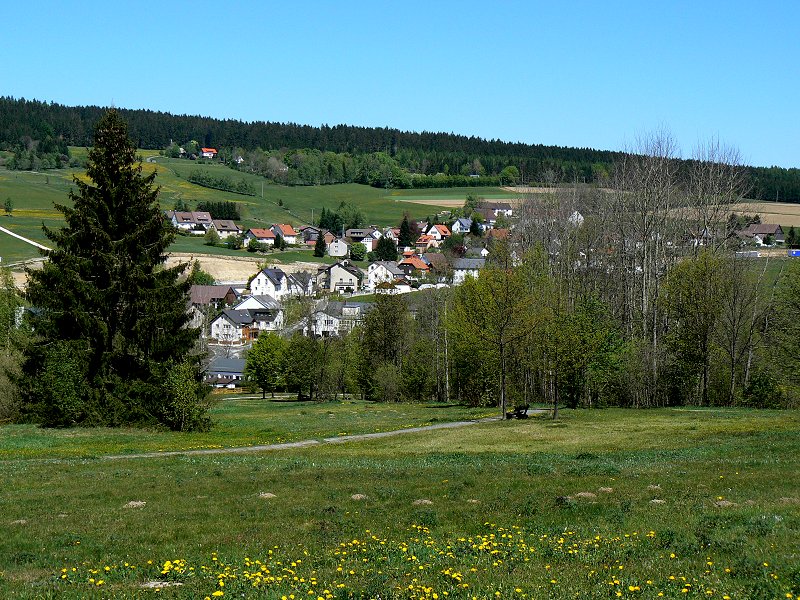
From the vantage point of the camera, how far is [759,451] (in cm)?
2531

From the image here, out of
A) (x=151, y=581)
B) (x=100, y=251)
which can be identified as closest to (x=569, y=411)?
(x=100, y=251)

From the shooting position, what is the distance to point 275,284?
159 metres

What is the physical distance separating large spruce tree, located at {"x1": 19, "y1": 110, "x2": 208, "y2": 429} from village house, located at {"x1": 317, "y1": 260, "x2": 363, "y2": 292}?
124 m

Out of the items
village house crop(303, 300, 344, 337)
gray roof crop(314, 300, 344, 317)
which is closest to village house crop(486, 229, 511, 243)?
gray roof crop(314, 300, 344, 317)

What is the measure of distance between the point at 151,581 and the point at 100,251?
1348 inches

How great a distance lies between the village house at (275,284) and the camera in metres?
158

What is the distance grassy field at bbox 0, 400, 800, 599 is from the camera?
10297 millimetres

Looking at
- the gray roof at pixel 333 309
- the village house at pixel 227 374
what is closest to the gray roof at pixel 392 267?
the gray roof at pixel 333 309

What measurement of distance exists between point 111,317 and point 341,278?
128 metres

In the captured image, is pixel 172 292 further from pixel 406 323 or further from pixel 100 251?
pixel 406 323

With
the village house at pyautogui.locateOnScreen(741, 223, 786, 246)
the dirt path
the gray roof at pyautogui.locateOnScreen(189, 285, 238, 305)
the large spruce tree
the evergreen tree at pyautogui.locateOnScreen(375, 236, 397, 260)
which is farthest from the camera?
the evergreen tree at pyautogui.locateOnScreen(375, 236, 397, 260)

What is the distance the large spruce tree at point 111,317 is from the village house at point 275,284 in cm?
11353

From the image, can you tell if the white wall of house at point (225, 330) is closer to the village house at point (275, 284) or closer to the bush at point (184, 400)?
the village house at point (275, 284)

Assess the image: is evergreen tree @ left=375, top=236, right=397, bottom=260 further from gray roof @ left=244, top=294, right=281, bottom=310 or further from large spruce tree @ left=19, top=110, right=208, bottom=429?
large spruce tree @ left=19, top=110, right=208, bottom=429
